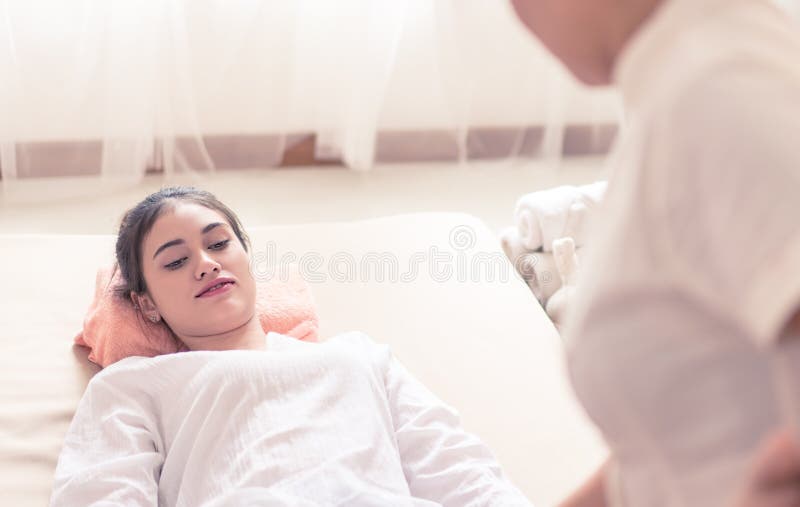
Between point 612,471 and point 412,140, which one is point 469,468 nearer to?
point 612,471

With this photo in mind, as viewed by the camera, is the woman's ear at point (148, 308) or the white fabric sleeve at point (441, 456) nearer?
the white fabric sleeve at point (441, 456)

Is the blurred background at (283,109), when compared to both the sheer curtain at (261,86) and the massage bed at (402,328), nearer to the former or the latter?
the sheer curtain at (261,86)

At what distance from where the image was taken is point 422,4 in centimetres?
281

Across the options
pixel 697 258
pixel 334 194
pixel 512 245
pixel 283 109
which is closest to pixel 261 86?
pixel 283 109

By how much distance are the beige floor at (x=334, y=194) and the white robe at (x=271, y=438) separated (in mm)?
1084

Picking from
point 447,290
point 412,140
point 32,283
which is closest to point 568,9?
point 447,290

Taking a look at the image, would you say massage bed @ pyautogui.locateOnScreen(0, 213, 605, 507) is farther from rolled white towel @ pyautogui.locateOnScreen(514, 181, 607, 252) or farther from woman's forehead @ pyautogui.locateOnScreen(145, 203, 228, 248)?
woman's forehead @ pyautogui.locateOnScreen(145, 203, 228, 248)

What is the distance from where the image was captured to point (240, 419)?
142 centimetres

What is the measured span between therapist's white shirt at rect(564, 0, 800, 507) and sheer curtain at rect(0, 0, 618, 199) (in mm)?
2148

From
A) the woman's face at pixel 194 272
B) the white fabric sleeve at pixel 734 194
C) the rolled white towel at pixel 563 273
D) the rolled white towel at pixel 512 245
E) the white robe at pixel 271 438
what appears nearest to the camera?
the white fabric sleeve at pixel 734 194

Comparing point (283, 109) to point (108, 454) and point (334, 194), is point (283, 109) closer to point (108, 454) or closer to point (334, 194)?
point (334, 194)

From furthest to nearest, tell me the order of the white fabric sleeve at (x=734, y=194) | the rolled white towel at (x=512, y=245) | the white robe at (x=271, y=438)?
the rolled white towel at (x=512, y=245), the white robe at (x=271, y=438), the white fabric sleeve at (x=734, y=194)

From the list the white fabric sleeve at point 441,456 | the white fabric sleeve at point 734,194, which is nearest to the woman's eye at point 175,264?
the white fabric sleeve at point 441,456

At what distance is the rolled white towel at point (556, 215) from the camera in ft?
6.73
